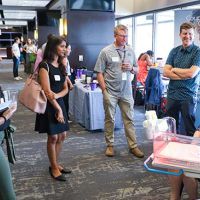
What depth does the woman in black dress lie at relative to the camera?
261 cm

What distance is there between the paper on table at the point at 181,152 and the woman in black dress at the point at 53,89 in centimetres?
141

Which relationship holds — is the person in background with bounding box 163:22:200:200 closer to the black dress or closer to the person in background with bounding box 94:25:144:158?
the person in background with bounding box 94:25:144:158

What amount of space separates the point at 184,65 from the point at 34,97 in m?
1.43

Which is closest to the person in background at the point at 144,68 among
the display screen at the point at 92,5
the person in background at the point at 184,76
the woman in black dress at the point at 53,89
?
the display screen at the point at 92,5

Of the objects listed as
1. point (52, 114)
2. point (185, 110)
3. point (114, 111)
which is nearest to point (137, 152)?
point (114, 111)

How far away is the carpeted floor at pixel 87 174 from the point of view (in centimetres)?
262

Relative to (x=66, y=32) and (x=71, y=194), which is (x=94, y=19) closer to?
(x=66, y=32)

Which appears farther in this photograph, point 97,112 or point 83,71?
point 83,71

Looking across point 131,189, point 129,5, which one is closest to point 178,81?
point 131,189

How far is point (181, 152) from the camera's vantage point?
1.37 metres

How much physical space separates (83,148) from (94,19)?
11.6ft

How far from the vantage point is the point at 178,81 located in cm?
292

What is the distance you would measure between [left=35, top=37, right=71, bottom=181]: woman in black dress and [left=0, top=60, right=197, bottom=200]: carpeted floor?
35 cm

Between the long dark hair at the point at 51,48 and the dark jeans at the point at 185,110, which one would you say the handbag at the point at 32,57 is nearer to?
the long dark hair at the point at 51,48
